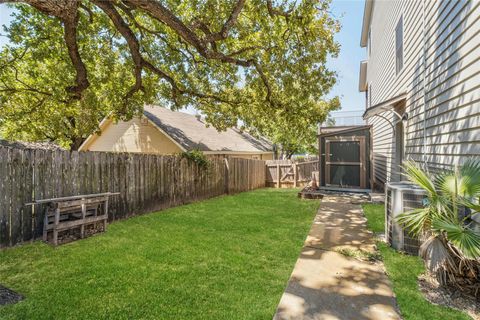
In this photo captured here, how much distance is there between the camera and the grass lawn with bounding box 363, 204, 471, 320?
249 centimetres

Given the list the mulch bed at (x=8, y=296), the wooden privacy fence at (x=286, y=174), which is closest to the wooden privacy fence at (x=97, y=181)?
the mulch bed at (x=8, y=296)

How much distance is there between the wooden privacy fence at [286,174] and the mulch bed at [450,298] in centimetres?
1163

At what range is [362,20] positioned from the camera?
14133 mm

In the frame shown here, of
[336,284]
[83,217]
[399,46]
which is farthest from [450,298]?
[399,46]

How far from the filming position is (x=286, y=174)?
14922mm

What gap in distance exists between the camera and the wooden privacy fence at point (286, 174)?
14719 mm

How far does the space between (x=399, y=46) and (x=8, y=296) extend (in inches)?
397

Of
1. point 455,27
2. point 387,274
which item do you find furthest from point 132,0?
point 387,274

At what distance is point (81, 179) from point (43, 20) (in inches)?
198

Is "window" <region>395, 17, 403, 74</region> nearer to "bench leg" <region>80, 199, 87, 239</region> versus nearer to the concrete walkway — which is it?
the concrete walkway

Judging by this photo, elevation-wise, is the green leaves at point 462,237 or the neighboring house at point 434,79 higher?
the neighboring house at point 434,79

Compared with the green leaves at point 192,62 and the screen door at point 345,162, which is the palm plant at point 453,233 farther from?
the screen door at point 345,162

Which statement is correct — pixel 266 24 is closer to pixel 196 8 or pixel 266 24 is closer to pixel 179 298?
pixel 196 8

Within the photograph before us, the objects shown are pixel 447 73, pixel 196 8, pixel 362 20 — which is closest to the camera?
pixel 447 73
